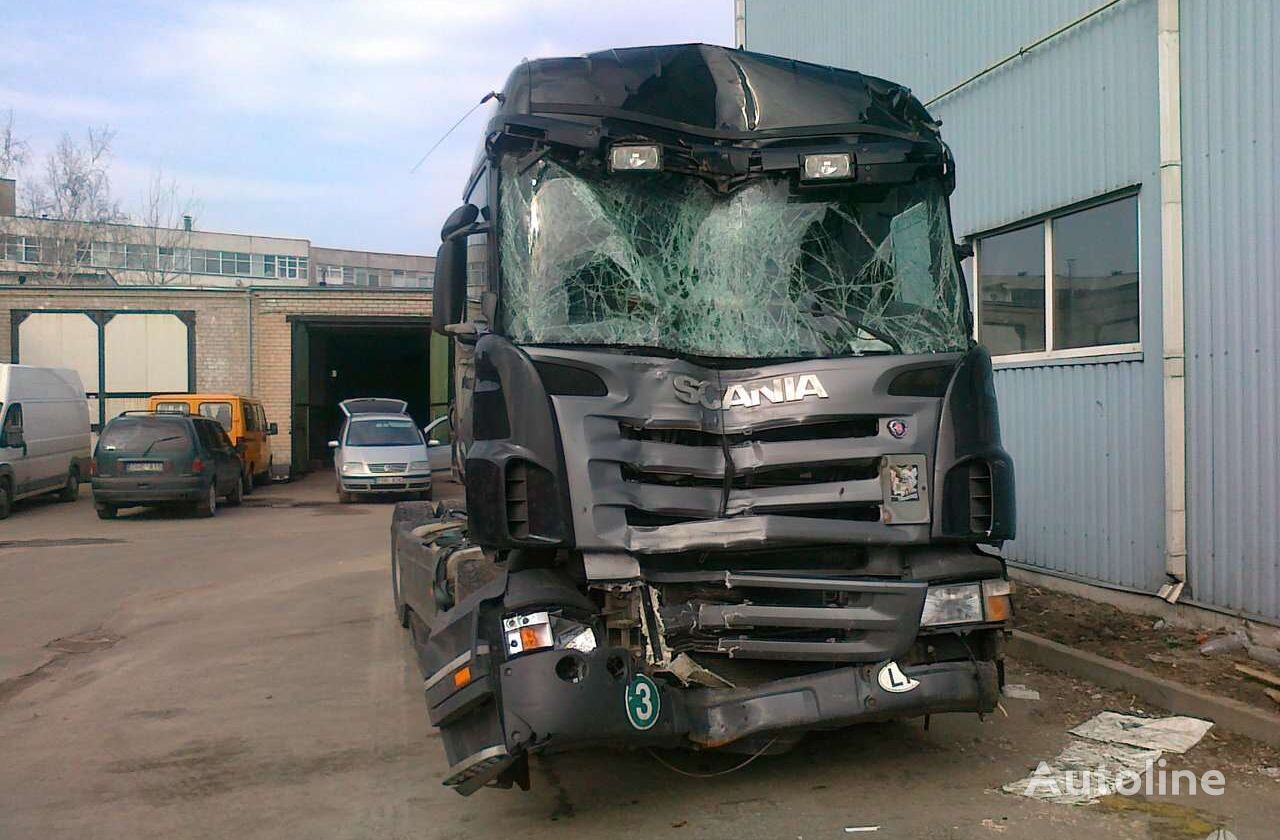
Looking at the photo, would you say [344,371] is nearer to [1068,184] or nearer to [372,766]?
[1068,184]

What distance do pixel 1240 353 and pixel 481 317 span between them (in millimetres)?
5090

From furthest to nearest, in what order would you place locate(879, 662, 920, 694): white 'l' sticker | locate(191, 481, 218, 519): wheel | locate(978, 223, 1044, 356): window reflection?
1. locate(191, 481, 218, 519): wheel
2. locate(978, 223, 1044, 356): window reflection
3. locate(879, 662, 920, 694): white 'l' sticker

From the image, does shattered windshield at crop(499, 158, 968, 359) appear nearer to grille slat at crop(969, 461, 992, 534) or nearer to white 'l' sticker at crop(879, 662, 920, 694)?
grille slat at crop(969, 461, 992, 534)

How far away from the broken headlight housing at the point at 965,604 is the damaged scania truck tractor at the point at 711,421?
0.01 meters

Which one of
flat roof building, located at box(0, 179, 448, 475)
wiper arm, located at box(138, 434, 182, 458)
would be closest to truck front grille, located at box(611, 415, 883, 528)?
wiper arm, located at box(138, 434, 182, 458)

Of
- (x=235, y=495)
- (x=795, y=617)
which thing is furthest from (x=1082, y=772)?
(x=235, y=495)

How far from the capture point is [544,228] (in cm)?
499

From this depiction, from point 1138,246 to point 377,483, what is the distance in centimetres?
1608

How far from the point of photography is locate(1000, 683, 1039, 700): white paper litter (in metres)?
6.57

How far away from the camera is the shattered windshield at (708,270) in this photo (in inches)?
193

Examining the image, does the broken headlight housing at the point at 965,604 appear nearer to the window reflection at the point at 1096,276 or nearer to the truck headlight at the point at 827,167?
the truck headlight at the point at 827,167

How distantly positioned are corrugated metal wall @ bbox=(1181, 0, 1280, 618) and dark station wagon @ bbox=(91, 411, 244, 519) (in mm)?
15342

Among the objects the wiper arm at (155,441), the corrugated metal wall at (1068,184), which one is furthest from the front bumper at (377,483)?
the corrugated metal wall at (1068,184)

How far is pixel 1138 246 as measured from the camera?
815 cm
